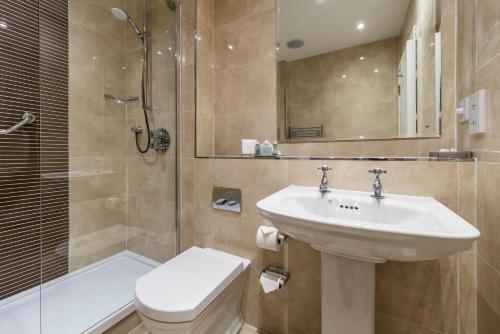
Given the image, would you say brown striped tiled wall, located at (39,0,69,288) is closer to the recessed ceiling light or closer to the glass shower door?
the glass shower door

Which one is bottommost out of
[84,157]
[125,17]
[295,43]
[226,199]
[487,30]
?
[226,199]

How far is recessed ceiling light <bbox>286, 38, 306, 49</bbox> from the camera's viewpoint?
129cm

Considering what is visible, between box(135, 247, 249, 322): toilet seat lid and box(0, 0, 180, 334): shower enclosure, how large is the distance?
1.40 ft

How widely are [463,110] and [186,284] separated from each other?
1.37m

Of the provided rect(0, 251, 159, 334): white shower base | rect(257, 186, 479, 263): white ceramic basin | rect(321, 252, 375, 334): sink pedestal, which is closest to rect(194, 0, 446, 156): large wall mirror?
rect(257, 186, 479, 263): white ceramic basin

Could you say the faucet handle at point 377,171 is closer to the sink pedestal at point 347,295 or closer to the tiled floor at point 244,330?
the sink pedestal at point 347,295

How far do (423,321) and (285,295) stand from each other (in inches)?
23.0

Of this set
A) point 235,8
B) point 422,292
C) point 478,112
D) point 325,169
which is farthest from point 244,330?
point 235,8

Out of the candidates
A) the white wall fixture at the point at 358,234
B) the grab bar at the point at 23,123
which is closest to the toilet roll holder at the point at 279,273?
the white wall fixture at the point at 358,234

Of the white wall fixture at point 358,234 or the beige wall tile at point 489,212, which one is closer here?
the white wall fixture at point 358,234

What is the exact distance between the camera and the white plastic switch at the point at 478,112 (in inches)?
28.3

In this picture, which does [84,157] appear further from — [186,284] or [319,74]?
[319,74]

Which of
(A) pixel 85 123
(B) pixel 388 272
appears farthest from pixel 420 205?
(A) pixel 85 123

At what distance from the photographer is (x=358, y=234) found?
1.83 feet
